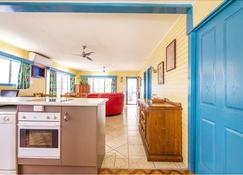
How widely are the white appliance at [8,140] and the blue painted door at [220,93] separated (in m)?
2.44

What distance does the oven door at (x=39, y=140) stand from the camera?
81.0 inches

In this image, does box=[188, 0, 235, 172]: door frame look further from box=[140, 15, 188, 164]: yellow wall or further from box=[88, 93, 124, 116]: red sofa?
box=[88, 93, 124, 116]: red sofa

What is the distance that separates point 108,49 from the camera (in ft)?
17.7

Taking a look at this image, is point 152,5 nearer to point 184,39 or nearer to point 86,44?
point 184,39

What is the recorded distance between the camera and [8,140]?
2078 millimetres

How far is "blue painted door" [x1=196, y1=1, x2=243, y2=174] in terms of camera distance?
4.58ft

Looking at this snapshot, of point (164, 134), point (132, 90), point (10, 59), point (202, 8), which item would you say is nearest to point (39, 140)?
point (164, 134)

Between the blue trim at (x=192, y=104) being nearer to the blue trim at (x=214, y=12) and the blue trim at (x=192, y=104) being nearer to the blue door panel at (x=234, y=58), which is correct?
the blue trim at (x=214, y=12)

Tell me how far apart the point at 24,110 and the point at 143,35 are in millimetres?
3071

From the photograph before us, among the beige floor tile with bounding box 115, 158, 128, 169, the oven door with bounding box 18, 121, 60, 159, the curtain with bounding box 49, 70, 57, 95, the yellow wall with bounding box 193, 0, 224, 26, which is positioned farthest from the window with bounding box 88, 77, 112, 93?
the yellow wall with bounding box 193, 0, 224, 26

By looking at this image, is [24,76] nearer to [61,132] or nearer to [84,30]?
[84,30]

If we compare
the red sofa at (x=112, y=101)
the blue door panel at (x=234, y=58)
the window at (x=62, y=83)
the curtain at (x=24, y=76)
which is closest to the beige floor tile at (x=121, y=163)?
the blue door panel at (x=234, y=58)

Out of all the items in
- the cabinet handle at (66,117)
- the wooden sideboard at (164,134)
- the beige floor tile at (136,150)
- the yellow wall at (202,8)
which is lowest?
the beige floor tile at (136,150)

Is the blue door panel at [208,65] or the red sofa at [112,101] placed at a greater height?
the blue door panel at [208,65]
